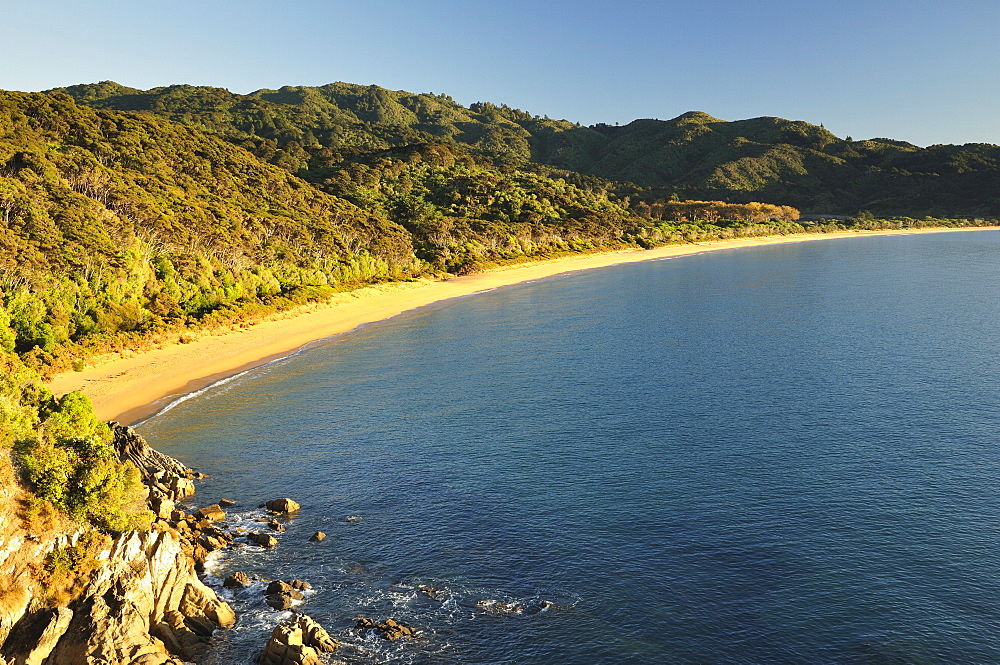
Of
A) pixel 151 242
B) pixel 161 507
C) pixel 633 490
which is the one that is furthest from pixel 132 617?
pixel 151 242

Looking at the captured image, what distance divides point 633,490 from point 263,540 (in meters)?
12.0

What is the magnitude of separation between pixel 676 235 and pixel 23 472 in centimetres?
14088

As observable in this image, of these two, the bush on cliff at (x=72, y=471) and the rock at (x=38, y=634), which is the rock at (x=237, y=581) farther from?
the rock at (x=38, y=634)

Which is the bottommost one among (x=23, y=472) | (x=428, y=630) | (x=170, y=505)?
(x=428, y=630)

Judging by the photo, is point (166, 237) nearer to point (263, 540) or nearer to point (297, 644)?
point (263, 540)

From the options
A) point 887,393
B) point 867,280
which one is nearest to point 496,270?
point 867,280

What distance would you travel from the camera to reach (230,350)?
46031 mm

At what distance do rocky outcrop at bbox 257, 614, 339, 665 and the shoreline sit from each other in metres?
20.3

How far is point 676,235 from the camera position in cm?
14588

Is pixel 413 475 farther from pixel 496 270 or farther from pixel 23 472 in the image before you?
pixel 496 270

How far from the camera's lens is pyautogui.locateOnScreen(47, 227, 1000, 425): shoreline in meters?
35.1

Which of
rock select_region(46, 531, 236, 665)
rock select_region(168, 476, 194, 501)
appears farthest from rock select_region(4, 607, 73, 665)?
rock select_region(168, 476, 194, 501)

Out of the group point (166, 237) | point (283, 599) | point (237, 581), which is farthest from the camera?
point (166, 237)

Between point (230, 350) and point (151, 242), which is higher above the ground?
point (151, 242)
